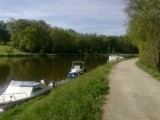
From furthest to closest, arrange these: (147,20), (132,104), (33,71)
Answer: (33,71), (147,20), (132,104)

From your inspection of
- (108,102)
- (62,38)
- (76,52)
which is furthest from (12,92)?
(76,52)

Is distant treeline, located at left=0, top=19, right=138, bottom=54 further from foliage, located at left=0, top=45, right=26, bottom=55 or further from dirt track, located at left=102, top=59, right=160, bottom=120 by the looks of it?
dirt track, located at left=102, top=59, right=160, bottom=120

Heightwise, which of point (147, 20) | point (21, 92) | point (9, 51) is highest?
point (147, 20)

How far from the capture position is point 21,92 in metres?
27.8

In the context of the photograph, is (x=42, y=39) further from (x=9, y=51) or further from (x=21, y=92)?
(x=21, y=92)

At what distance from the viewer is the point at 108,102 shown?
1537 cm

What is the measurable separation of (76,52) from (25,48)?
29.0 meters

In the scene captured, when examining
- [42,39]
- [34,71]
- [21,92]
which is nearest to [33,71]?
[34,71]

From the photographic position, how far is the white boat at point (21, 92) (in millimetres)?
25984

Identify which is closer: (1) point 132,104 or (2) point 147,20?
(1) point 132,104

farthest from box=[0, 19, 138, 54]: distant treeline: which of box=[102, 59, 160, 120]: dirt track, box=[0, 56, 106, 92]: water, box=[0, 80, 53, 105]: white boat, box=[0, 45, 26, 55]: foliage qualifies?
box=[102, 59, 160, 120]: dirt track

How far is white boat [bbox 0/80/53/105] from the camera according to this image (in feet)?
85.3

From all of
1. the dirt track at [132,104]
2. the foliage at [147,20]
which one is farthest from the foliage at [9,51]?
the dirt track at [132,104]

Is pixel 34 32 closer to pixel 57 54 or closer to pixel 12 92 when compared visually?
pixel 57 54
